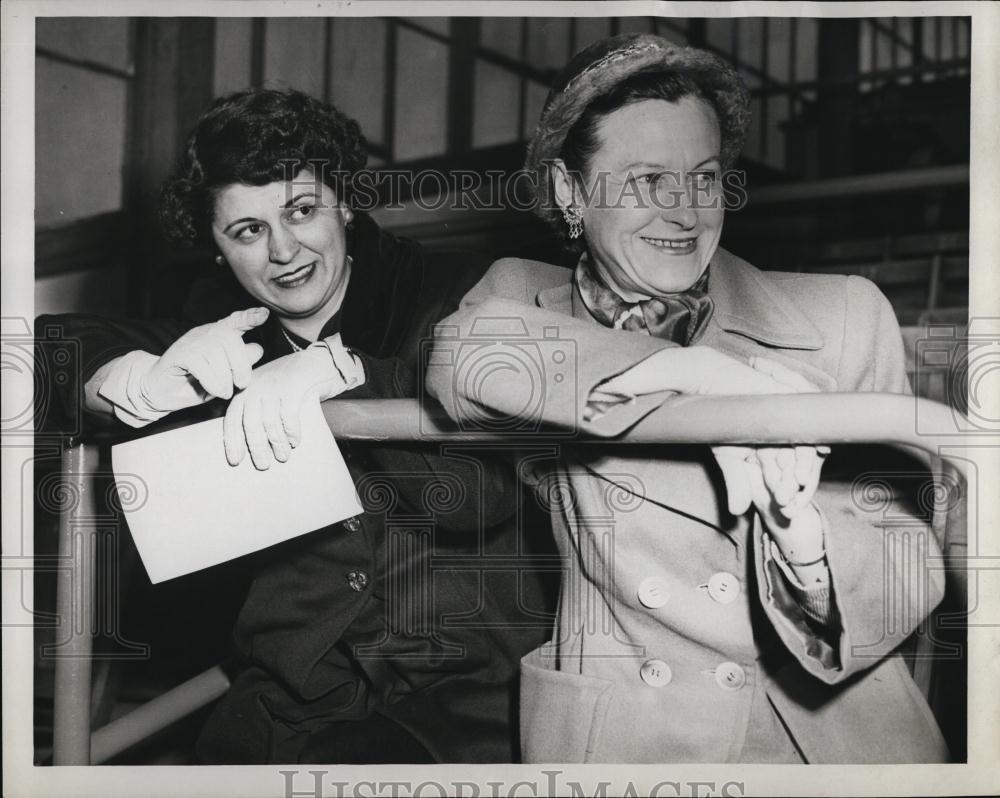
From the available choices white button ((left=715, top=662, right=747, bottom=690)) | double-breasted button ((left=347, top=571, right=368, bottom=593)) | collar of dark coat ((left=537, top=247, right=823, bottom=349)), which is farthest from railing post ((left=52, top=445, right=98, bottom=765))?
white button ((left=715, top=662, right=747, bottom=690))

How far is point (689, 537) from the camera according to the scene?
92cm

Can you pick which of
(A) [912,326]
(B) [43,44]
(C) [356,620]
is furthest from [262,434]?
(A) [912,326]

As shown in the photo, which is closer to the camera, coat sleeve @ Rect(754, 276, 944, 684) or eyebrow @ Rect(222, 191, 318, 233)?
coat sleeve @ Rect(754, 276, 944, 684)

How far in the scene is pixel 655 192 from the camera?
924 mm

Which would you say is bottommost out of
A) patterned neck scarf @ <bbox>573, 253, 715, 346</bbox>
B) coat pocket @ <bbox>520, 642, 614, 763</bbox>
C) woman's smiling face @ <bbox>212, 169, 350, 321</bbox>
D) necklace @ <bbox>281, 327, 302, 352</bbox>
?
coat pocket @ <bbox>520, 642, 614, 763</bbox>

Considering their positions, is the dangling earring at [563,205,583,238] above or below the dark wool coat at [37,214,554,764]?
Result: above

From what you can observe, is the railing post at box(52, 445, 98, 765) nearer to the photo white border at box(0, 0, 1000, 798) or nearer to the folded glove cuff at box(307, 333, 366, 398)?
the photo white border at box(0, 0, 1000, 798)

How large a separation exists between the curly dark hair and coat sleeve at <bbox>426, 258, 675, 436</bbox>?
23 cm

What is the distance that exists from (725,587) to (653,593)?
0.23 feet

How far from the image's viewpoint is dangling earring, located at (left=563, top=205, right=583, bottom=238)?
96 cm

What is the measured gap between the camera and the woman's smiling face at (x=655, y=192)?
0.92m

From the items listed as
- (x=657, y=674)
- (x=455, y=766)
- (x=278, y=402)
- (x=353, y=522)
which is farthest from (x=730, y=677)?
(x=278, y=402)

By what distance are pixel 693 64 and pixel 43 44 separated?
0.71m

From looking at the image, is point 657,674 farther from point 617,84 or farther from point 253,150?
point 253,150
